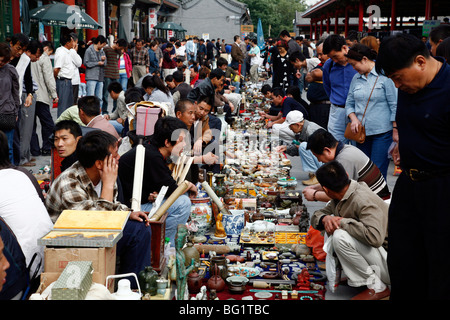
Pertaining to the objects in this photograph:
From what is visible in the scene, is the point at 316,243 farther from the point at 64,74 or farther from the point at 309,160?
the point at 64,74

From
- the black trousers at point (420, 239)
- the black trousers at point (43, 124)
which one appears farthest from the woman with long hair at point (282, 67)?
the black trousers at point (420, 239)

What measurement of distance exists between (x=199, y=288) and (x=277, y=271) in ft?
2.45

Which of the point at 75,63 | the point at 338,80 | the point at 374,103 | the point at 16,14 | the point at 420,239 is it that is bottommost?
the point at 420,239

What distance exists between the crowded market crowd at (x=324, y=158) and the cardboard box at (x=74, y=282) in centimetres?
28

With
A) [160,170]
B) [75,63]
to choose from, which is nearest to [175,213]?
[160,170]

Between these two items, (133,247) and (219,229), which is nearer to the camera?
(133,247)

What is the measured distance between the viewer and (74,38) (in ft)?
32.6

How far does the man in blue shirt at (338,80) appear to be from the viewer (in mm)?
6293

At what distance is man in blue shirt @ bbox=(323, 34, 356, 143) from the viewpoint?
→ 629 cm

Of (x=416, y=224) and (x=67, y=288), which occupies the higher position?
(x=416, y=224)

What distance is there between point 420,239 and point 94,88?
9.26m

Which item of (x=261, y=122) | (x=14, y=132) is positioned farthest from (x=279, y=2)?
(x=14, y=132)

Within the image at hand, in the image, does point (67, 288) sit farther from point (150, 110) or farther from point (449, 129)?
point (150, 110)

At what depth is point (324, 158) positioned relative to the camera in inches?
187
